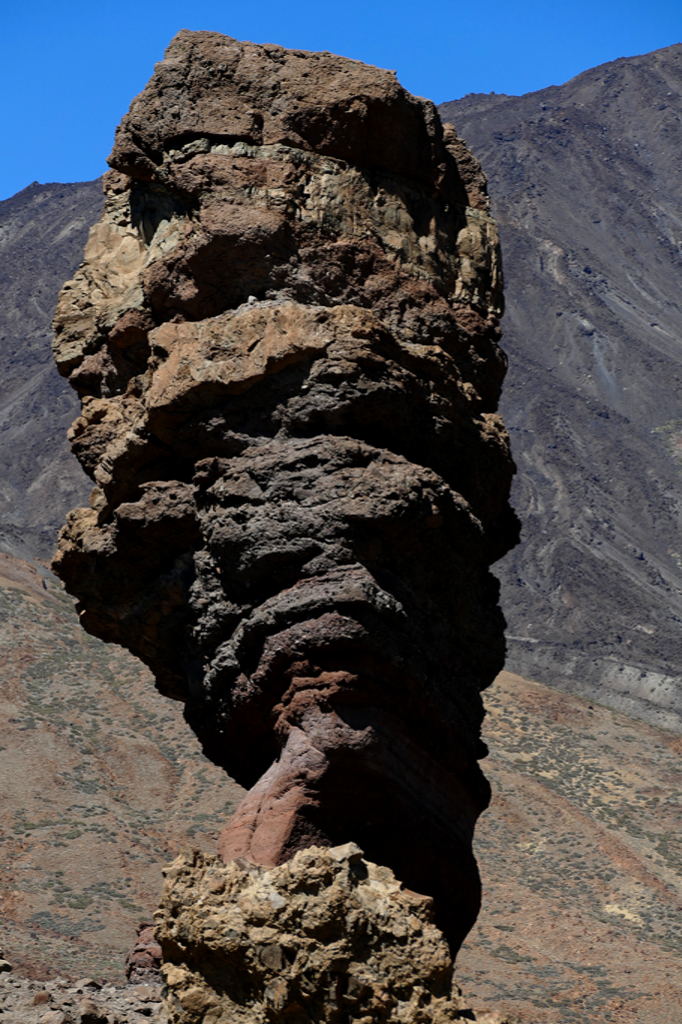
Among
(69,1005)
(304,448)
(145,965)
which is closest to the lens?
(304,448)

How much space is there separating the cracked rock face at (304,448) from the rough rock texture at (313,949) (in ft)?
2.18

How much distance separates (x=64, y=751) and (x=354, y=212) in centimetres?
2744

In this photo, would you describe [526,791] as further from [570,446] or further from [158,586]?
[570,446]

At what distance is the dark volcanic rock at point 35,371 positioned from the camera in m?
85.1

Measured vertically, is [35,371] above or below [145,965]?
above

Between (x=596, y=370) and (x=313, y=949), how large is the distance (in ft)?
323

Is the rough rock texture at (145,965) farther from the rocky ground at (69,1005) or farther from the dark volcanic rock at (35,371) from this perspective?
the dark volcanic rock at (35,371)

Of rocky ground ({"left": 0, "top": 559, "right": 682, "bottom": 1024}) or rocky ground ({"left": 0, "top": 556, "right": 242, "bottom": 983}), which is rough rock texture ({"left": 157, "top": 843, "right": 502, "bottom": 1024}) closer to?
rocky ground ({"left": 0, "top": 559, "right": 682, "bottom": 1024})

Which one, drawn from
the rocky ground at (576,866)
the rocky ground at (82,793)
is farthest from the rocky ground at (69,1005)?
the rocky ground at (576,866)

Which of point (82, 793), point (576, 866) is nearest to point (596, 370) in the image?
point (576, 866)

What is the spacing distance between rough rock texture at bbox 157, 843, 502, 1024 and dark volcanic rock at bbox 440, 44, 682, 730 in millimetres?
48376

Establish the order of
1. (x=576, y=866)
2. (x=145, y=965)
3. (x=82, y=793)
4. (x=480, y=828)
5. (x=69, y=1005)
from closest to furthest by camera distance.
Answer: (x=69, y=1005)
(x=145, y=965)
(x=82, y=793)
(x=576, y=866)
(x=480, y=828)

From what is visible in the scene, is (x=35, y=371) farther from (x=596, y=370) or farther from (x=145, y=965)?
(x=145, y=965)

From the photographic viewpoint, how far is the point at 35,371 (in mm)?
106000
